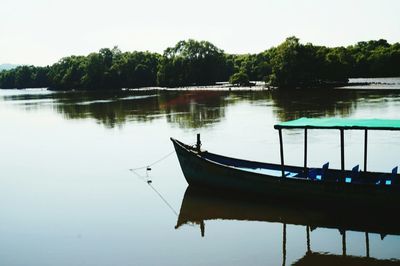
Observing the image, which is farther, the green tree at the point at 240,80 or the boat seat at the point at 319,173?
the green tree at the point at 240,80

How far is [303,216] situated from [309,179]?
1.49 meters

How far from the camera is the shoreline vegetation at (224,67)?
96.2 metres

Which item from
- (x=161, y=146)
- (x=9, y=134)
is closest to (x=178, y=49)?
(x=9, y=134)

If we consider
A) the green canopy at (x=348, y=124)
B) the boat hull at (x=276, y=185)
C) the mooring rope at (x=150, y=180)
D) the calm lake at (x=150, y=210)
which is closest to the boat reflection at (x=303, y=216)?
the calm lake at (x=150, y=210)

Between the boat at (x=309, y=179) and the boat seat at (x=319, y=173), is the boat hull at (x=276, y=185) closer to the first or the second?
the boat at (x=309, y=179)

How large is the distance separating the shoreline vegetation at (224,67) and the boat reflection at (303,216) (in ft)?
263

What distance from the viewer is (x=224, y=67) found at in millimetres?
135625

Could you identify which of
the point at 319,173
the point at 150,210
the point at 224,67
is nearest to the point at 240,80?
the point at 224,67

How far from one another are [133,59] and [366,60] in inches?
3047

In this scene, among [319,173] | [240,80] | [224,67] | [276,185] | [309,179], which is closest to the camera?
[309,179]

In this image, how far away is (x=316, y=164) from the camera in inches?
987

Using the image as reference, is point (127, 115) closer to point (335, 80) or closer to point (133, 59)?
point (335, 80)

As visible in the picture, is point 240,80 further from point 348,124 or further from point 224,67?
point 348,124

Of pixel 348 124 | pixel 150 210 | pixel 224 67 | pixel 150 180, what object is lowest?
pixel 150 210
